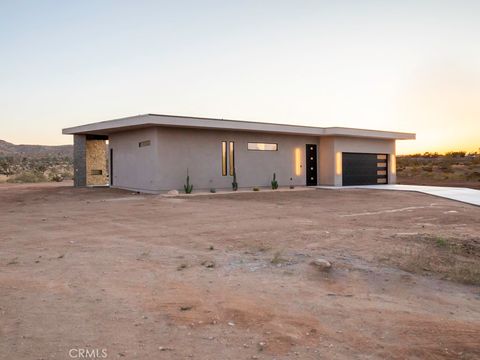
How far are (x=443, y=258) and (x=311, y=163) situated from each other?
18945 mm

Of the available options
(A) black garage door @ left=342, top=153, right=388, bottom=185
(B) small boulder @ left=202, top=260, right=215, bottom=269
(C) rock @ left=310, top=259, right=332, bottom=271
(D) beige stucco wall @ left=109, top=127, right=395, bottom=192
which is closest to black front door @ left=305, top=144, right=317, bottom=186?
(D) beige stucco wall @ left=109, top=127, right=395, bottom=192

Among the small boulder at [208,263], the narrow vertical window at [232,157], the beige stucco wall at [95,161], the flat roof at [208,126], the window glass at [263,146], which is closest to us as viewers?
the small boulder at [208,263]

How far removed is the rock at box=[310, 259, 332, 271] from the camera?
627cm

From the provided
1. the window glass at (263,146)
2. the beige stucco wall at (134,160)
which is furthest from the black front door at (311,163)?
the beige stucco wall at (134,160)

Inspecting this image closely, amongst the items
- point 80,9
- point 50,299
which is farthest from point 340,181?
point 50,299

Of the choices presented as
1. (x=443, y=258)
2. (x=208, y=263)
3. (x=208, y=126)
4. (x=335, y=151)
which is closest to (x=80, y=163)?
(x=208, y=126)

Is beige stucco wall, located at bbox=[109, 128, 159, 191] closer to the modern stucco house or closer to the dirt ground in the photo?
the modern stucco house

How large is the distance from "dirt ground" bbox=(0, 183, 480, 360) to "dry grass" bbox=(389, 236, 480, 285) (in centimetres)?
13

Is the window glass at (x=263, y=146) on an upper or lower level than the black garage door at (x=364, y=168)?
upper

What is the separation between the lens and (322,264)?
638 cm

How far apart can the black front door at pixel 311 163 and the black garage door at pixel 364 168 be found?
179 cm

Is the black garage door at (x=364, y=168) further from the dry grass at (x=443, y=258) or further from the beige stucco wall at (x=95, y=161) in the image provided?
the dry grass at (x=443, y=258)

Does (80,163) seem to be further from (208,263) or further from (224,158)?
(208,263)

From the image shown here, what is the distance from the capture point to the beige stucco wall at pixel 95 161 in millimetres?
24344
